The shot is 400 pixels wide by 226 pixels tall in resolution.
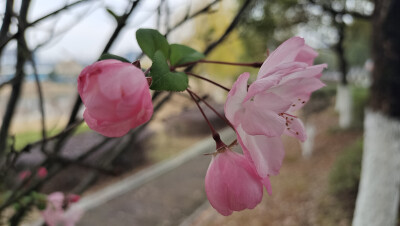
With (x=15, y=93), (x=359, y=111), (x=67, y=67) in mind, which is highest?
(x=15, y=93)

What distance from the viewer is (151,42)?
46 centimetres

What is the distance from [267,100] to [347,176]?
4.30m

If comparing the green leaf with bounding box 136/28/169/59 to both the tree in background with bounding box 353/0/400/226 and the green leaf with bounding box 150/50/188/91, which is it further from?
the tree in background with bounding box 353/0/400/226

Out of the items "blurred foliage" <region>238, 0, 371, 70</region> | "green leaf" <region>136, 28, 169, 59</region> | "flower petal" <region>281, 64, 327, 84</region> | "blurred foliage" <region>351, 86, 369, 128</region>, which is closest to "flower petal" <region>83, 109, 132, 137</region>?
"green leaf" <region>136, 28, 169, 59</region>

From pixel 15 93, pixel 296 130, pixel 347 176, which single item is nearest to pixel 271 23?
pixel 347 176

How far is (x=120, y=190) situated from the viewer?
5.78 metres

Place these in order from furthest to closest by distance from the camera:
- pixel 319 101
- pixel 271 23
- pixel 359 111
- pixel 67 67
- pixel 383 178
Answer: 1. pixel 319 101
2. pixel 359 111
3. pixel 271 23
4. pixel 67 67
5. pixel 383 178

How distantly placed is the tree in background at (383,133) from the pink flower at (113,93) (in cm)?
267

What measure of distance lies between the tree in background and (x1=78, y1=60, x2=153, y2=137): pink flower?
2673mm

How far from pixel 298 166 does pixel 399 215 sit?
286cm

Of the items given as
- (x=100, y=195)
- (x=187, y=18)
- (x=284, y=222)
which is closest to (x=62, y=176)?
(x=100, y=195)

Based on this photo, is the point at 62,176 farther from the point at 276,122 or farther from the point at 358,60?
the point at 358,60

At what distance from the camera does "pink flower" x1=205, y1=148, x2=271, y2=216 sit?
445 mm

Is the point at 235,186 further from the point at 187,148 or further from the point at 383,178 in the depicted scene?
the point at 187,148
